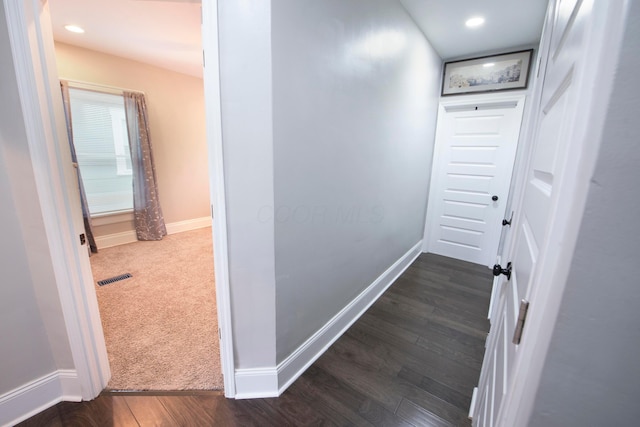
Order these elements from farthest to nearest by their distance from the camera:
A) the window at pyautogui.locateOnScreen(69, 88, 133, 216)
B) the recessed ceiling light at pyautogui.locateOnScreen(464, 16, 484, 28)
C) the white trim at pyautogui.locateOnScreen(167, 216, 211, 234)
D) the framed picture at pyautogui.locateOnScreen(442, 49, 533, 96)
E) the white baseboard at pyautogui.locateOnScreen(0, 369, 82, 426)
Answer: the white trim at pyautogui.locateOnScreen(167, 216, 211, 234), the window at pyautogui.locateOnScreen(69, 88, 133, 216), the framed picture at pyautogui.locateOnScreen(442, 49, 533, 96), the recessed ceiling light at pyautogui.locateOnScreen(464, 16, 484, 28), the white baseboard at pyautogui.locateOnScreen(0, 369, 82, 426)

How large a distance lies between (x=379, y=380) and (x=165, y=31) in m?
3.70

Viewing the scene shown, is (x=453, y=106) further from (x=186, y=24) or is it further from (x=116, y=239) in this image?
(x=116, y=239)

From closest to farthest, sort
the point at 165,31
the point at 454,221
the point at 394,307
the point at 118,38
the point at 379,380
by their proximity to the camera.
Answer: the point at 379,380, the point at 394,307, the point at 165,31, the point at 118,38, the point at 454,221

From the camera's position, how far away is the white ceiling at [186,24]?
2.09 meters

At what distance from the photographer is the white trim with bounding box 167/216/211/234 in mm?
4246

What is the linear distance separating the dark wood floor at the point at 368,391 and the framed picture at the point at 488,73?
2569 millimetres

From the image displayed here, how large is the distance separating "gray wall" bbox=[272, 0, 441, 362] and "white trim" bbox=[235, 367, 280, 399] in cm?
14

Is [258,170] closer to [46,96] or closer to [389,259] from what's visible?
[46,96]

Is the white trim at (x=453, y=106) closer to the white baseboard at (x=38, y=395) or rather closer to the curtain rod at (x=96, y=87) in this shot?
the white baseboard at (x=38, y=395)

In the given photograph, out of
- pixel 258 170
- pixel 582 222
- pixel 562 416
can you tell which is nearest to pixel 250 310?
pixel 258 170

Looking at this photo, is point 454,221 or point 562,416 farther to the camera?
point 454,221

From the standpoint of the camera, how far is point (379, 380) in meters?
1.57

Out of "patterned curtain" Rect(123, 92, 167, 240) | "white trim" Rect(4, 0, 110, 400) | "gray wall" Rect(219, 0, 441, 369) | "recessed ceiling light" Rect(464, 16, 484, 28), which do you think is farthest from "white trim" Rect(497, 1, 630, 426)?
"patterned curtain" Rect(123, 92, 167, 240)

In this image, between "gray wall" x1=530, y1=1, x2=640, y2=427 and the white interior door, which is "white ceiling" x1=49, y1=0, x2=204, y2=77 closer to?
"gray wall" x1=530, y1=1, x2=640, y2=427
